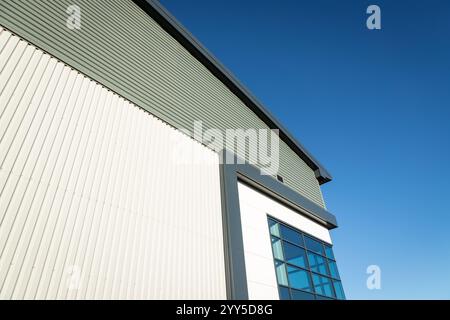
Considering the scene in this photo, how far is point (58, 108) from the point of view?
6750mm

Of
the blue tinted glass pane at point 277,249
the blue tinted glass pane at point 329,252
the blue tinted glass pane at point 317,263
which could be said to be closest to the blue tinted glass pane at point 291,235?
the blue tinted glass pane at point 277,249

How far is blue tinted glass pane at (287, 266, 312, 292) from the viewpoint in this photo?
10.7 meters

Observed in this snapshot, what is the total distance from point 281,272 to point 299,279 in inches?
45.7

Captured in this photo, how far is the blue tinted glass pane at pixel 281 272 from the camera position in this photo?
10211mm

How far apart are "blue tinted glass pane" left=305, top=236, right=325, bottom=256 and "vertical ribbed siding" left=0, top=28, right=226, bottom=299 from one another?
19.0ft

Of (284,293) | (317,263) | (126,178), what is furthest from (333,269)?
(126,178)

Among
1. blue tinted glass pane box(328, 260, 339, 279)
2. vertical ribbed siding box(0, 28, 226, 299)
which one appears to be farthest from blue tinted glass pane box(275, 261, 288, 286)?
blue tinted glass pane box(328, 260, 339, 279)

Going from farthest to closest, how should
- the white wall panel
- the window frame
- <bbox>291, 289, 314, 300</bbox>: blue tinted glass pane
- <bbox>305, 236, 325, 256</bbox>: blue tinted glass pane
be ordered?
<bbox>305, 236, 325, 256</bbox>: blue tinted glass pane, the window frame, <bbox>291, 289, 314, 300</bbox>: blue tinted glass pane, the white wall panel

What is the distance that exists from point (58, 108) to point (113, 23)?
16.0ft

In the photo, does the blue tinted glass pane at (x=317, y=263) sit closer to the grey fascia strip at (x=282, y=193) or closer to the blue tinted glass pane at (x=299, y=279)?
the blue tinted glass pane at (x=299, y=279)

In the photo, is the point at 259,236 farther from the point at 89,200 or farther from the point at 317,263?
the point at 89,200

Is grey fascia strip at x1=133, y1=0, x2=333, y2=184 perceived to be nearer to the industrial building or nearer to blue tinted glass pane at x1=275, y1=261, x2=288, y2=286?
the industrial building
